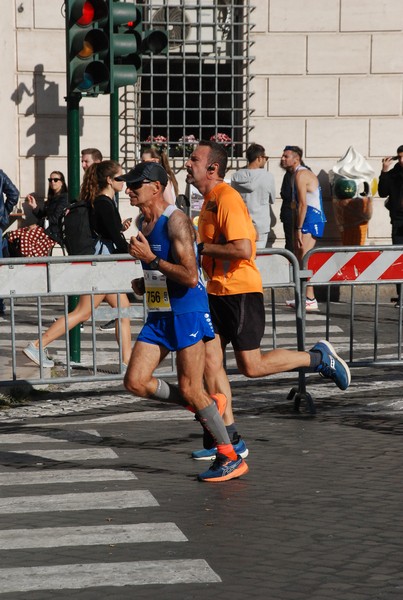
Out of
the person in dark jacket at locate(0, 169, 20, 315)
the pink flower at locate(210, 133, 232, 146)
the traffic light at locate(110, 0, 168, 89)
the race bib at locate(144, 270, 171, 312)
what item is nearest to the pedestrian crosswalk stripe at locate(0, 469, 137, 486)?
the race bib at locate(144, 270, 171, 312)

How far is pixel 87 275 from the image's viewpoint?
9.52 m

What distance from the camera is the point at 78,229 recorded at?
11125 mm

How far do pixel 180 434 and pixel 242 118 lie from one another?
9.97 m

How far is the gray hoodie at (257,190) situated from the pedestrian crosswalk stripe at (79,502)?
951 centimetres

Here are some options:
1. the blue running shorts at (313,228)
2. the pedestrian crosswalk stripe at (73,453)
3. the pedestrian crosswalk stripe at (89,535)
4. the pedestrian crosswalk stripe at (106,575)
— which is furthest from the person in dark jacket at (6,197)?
the pedestrian crosswalk stripe at (106,575)

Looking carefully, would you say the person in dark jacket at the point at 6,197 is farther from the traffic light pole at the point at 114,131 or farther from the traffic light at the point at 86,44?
the traffic light at the point at 86,44

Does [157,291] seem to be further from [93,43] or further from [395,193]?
[395,193]

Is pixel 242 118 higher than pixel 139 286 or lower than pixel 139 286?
higher

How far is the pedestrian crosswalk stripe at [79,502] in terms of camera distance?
6.62 meters

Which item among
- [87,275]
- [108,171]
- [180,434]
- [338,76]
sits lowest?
[180,434]

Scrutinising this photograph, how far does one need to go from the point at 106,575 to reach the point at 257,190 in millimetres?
11092

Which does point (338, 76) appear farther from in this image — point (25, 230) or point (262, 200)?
point (25, 230)

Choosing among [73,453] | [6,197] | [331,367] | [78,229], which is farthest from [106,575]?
[6,197]

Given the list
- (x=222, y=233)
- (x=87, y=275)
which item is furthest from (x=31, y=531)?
(x=87, y=275)
